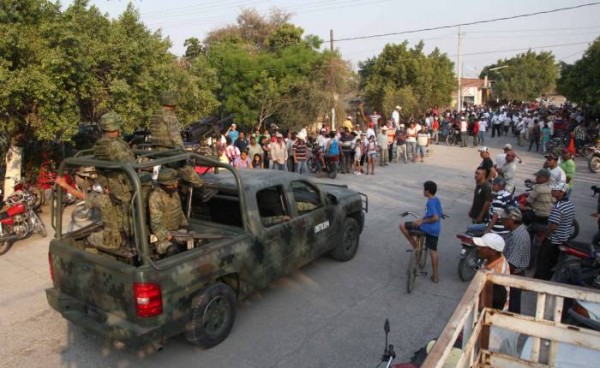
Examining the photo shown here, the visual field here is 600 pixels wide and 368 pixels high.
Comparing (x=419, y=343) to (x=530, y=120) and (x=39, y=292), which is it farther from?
(x=530, y=120)

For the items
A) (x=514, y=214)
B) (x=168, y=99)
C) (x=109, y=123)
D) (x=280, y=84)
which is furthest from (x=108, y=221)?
(x=280, y=84)

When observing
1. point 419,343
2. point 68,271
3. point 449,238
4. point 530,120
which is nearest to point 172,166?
point 68,271

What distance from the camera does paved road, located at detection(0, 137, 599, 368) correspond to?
15.7 ft

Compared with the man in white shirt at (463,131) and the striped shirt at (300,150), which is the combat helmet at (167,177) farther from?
the man in white shirt at (463,131)

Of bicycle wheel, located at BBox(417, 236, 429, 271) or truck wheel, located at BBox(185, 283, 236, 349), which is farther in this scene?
bicycle wheel, located at BBox(417, 236, 429, 271)

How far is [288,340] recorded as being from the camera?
511cm

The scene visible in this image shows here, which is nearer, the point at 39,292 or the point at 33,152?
the point at 39,292

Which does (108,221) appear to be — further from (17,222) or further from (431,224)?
(17,222)

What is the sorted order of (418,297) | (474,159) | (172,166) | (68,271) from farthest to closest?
(474,159), (418,297), (172,166), (68,271)

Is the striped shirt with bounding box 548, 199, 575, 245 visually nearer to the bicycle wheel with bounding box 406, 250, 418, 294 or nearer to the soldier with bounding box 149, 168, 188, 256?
the bicycle wheel with bounding box 406, 250, 418, 294

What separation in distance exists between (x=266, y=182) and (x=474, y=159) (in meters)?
14.9

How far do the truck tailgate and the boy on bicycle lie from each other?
4.00 m

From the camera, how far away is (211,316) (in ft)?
16.0

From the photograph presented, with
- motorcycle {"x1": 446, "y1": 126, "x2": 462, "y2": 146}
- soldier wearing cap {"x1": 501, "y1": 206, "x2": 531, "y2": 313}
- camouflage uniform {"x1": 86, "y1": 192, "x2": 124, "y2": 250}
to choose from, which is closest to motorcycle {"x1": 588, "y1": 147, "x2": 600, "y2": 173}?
motorcycle {"x1": 446, "y1": 126, "x2": 462, "y2": 146}
